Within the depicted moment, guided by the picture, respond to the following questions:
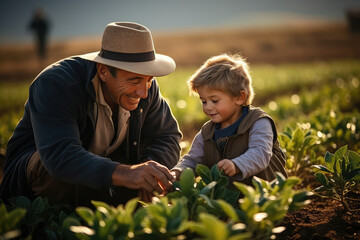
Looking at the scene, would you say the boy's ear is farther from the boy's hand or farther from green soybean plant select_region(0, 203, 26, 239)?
green soybean plant select_region(0, 203, 26, 239)

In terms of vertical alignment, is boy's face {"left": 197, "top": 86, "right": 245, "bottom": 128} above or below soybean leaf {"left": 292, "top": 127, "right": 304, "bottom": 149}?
above

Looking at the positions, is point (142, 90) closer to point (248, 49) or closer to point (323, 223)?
point (323, 223)

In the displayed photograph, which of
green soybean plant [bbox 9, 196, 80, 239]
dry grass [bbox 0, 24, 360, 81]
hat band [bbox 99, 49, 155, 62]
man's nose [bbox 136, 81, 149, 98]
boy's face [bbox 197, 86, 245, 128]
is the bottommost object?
dry grass [bbox 0, 24, 360, 81]

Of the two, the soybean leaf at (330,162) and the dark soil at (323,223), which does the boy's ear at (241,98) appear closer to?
the soybean leaf at (330,162)

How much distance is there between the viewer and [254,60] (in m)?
30.0

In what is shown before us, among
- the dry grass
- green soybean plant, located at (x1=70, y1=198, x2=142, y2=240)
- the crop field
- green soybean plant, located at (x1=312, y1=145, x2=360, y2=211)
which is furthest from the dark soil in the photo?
the dry grass

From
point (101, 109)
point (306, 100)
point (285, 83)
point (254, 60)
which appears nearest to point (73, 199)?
point (101, 109)

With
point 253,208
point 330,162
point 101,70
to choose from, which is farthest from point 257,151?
point 101,70

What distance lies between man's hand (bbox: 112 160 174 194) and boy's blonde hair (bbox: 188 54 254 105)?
738 millimetres

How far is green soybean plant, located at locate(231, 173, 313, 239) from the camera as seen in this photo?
6.08 ft

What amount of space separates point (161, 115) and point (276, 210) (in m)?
1.77

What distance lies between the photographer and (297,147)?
11.0 feet

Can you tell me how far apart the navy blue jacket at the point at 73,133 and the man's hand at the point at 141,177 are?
0.06 meters

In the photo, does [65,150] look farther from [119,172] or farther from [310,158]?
[310,158]
